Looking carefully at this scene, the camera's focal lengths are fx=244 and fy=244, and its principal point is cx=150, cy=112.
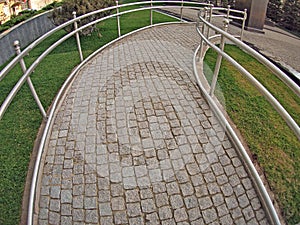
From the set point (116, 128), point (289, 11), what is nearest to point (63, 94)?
point (116, 128)

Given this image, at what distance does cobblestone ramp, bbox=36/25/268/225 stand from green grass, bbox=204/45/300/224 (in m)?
0.46

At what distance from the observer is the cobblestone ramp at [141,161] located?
2.60 meters

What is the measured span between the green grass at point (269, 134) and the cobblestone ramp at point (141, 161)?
1.51 ft

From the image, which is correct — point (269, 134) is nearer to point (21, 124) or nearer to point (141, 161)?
point (141, 161)

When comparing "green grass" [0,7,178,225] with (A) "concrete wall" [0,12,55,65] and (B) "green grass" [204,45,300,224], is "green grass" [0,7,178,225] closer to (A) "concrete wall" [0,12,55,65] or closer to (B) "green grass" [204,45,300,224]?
(A) "concrete wall" [0,12,55,65]

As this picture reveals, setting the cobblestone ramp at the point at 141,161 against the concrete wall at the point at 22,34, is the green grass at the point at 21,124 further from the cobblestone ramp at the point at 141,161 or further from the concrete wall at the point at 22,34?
the concrete wall at the point at 22,34

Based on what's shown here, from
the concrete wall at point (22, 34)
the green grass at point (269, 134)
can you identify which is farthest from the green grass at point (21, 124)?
the green grass at point (269, 134)

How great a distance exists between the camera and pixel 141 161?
3.09 metres

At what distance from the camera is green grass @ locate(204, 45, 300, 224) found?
306cm

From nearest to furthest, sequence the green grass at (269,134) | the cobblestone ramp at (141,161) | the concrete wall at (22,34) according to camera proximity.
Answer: the cobblestone ramp at (141,161) < the green grass at (269,134) < the concrete wall at (22,34)

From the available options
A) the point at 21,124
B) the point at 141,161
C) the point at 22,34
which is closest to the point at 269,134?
the point at 141,161

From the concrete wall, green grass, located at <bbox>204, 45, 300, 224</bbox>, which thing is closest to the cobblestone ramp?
green grass, located at <bbox>204, 45, 300, 224</bbox>

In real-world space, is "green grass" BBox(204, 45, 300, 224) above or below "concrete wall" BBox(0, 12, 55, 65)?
below

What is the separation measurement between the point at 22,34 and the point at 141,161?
1021 centimetres
